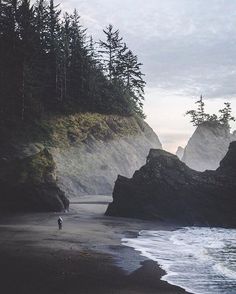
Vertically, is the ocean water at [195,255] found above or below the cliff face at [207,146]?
below

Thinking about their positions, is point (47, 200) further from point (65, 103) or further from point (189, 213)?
point (65, 103)

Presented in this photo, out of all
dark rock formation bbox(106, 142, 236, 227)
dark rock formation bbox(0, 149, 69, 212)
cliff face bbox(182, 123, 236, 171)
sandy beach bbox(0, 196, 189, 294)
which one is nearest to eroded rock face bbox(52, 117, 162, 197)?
dark rock formation bbox(0, 149, 69, 212)

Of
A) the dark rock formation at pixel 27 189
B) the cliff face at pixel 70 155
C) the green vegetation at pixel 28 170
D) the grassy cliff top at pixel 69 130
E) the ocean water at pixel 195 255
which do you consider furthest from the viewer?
the grassy cliff top at pixel 69 130

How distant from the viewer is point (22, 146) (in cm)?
5238

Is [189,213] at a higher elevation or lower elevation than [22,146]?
lower

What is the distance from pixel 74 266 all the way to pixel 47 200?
78.3 feet

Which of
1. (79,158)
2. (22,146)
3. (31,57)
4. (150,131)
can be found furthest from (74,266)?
(150,131)

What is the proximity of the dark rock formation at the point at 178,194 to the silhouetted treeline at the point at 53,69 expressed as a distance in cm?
2457

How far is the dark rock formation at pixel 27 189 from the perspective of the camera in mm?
39719

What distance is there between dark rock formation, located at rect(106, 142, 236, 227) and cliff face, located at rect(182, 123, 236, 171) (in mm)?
81827

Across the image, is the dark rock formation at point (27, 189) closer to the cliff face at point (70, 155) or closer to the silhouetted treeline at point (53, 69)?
the cliff face at point (70, 155)

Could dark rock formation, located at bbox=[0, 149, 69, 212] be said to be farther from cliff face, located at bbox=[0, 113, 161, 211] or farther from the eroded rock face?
the eroded rock face

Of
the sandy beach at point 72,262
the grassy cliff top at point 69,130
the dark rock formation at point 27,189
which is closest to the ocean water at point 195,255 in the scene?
the sandy beach at point 72,262

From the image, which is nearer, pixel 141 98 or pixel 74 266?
pixel 74 266
